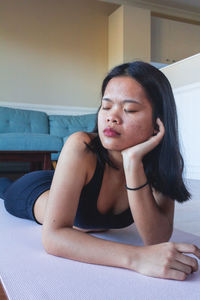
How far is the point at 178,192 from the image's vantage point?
0.96m

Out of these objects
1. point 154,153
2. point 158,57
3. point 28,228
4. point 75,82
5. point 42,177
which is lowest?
point 28,228

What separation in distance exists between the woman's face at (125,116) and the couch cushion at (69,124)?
3.65m

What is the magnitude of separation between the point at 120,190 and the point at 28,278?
40 centimetres

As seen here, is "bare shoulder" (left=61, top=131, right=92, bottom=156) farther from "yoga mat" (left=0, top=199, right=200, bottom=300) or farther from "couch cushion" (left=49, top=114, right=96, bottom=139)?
"couch cushion" (left=49, top=114, right=96, bottom=139)

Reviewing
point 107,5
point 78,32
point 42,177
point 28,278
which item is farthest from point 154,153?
point 107,5

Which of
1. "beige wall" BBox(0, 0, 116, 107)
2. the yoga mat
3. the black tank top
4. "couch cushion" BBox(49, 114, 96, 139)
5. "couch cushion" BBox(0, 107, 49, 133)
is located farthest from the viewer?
"beige wall" BBox(0, 0, 116, 107)

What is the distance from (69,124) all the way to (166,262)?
397cm

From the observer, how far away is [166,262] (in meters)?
0.69

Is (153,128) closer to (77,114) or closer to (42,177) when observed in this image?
(42,177)

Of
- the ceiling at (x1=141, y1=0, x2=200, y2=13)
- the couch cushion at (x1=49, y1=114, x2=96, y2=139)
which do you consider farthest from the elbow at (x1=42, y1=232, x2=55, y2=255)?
the ceiling at (x1=141, y1=0, x2=200, y2=13)

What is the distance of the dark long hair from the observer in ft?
2.75

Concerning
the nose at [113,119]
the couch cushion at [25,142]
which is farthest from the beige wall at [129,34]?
the nose at [113,119]

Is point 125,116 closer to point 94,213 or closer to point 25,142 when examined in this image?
point 94,213

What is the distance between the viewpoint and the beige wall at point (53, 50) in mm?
4582
